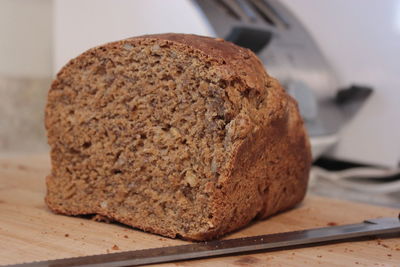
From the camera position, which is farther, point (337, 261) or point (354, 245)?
point (354, 245)

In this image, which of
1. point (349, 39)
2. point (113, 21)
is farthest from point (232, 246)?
point (349, 39)

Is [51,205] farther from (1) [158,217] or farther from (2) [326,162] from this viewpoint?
(2) [326,162]

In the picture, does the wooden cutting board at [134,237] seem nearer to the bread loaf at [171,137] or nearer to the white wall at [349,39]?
the bread loaf at [171,137]

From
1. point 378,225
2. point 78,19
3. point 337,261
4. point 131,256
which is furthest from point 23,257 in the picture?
point 78,19

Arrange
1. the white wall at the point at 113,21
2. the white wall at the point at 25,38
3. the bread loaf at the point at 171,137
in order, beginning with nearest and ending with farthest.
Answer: the bread loaf at the point at 171,137, the white wall at the point at 113,21, the white wall at the point at 25,38

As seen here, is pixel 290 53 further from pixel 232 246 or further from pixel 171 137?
pixel 232 246

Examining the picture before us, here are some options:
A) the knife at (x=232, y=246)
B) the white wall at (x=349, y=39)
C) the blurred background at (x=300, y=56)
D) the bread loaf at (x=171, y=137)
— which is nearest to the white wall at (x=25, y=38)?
the blurred background at (x=300, y=56)

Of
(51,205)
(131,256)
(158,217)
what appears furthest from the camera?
(51,205)
